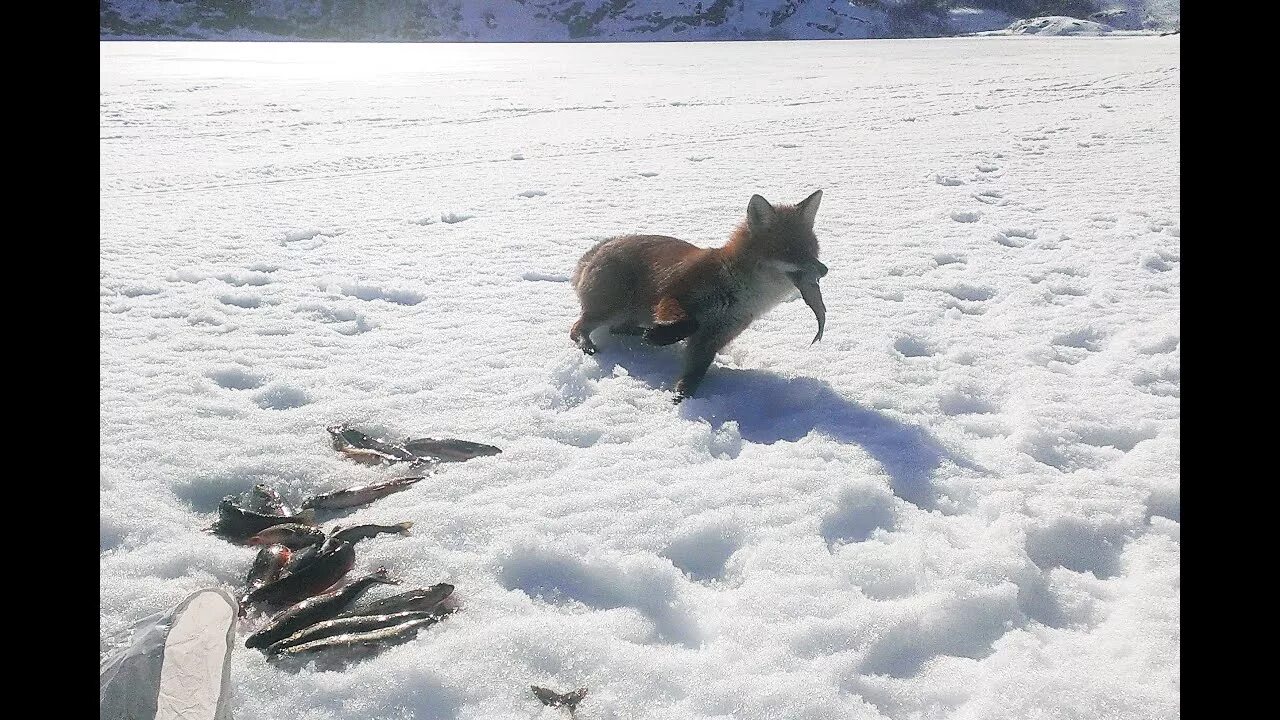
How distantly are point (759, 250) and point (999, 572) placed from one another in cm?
221

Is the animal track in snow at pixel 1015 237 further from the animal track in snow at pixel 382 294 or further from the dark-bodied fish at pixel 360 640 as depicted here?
the dark-bodied fish at pixel 360 640

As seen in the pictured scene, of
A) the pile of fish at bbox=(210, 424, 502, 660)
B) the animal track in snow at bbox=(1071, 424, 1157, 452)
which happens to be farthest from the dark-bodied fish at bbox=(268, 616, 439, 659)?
the animal track in snow at bbox=(1071, 424, 1157, 452)

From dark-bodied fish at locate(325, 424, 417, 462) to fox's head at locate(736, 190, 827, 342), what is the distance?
2.05 m

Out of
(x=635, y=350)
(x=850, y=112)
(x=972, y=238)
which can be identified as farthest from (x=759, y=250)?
(x=850, y=112)

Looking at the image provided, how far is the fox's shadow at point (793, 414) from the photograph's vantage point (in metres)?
3.27

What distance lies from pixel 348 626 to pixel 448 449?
1115mm

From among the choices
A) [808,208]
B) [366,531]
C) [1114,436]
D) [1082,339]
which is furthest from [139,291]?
[1082,339]

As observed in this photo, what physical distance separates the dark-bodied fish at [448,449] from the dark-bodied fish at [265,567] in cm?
74

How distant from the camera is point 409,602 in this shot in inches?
92.9

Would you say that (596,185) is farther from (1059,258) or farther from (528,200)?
(1059,258)

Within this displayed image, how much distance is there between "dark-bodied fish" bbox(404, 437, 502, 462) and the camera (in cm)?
328

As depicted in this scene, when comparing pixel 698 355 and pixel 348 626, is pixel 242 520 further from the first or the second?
pixel 698 355

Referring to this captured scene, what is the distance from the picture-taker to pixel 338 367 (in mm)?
4145

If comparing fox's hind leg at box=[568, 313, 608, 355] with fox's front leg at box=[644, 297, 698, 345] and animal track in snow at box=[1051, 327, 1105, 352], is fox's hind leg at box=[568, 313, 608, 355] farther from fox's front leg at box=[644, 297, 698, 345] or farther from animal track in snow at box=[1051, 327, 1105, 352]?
animal track in snow at box=[1051, 327, 1105, 352]
